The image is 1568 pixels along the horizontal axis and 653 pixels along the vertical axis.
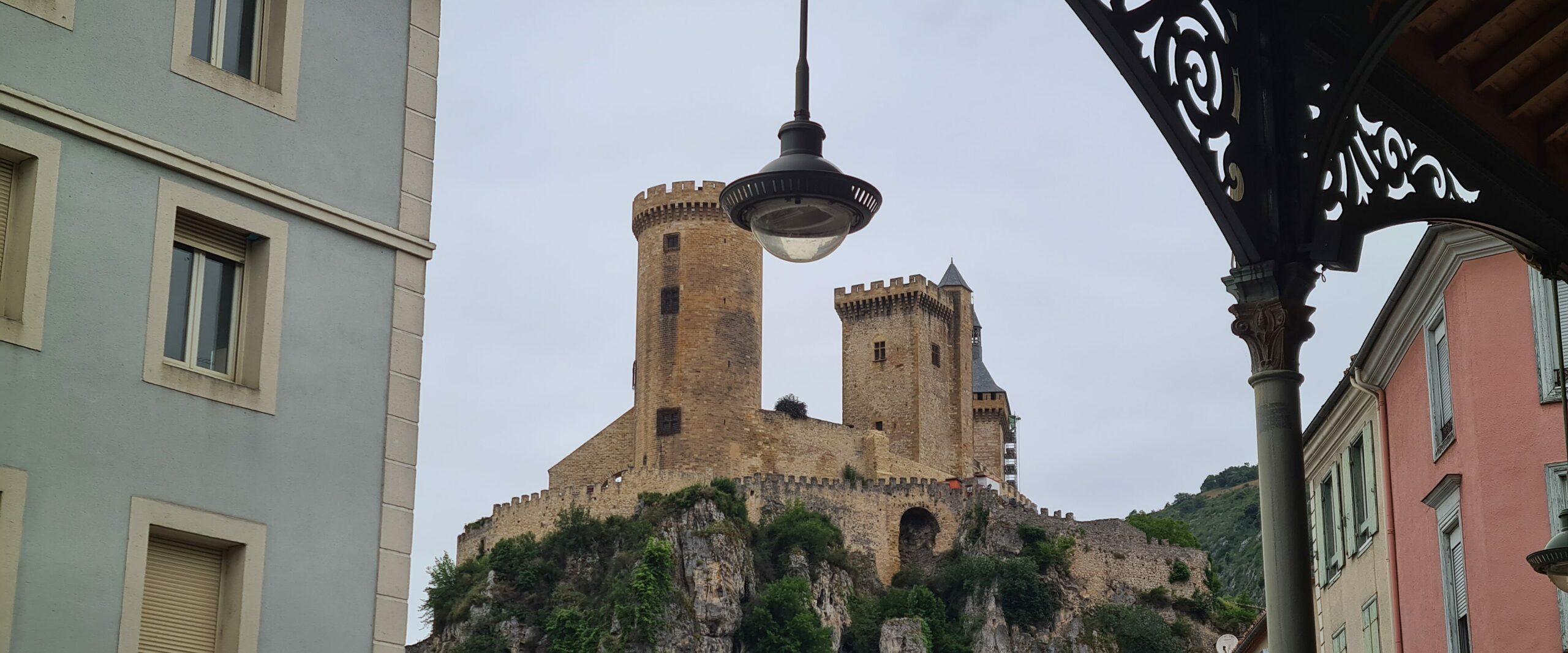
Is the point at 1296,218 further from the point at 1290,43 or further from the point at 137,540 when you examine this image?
the point at 137,540

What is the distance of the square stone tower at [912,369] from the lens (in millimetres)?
75562

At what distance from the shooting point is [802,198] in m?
7.31

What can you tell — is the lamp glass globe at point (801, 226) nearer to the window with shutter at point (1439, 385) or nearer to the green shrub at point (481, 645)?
the window with shutter at point (1439, 385)

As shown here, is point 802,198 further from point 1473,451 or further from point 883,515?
point 883,515

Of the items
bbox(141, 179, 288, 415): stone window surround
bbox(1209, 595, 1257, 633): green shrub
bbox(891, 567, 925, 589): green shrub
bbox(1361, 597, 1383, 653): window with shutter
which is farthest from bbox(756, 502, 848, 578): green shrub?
bbox(141, 179, 288, 415): stone window surround

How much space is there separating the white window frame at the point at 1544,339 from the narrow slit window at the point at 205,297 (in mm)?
12878

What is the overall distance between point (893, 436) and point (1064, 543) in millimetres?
9526

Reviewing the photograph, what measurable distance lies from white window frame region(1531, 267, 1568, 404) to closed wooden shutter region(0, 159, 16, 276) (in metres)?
14.3

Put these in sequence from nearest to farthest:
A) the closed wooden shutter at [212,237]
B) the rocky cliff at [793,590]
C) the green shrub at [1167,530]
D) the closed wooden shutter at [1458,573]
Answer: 1. the closed wooden shutter at [212,237]
2. the closed wooden shutter at [1458,573]
3. the rocky cliff at [793,590]
4. the green shrub at [1167,530]

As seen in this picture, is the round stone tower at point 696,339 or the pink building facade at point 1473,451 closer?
the pink building facade at point 1473,451

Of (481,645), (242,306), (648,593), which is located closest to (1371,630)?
(242,306)

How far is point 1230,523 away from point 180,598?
105438 millimetres

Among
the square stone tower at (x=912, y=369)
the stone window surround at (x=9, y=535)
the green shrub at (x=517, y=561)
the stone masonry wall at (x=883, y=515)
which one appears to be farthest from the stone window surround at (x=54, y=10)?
the square stone tower at (x=912, y=369)

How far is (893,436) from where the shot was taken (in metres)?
75.2
